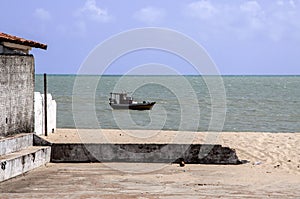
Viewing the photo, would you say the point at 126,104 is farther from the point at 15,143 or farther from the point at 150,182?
the point at 150,182

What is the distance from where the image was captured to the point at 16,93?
584 inches

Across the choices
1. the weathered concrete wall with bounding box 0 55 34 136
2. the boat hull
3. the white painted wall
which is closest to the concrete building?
the weathered concrete wall with bounding box 0 55 34 136

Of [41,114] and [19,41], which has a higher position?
[19,41]

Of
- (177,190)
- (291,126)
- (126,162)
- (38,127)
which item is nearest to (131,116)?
(291,126)

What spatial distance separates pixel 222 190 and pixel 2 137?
5.48 m

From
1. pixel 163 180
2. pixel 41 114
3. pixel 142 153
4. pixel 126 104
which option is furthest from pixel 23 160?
pixel 126 104

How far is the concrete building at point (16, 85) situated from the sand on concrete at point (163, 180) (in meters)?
1.47

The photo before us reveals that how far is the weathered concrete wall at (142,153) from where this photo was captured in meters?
14.9

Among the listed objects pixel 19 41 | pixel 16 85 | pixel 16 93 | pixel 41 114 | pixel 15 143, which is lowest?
pixel 15 143

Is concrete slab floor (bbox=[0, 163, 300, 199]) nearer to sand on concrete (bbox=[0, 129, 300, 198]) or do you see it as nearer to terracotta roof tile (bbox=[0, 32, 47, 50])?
sand on concrete (bbox=[0, 129, 300, 198])

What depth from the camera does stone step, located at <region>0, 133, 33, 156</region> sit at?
13.2 metres

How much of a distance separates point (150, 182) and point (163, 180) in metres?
0.37

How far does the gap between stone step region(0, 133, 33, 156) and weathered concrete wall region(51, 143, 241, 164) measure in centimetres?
65

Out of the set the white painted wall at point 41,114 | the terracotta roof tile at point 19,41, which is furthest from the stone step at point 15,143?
the white painted wall at point 41,114
